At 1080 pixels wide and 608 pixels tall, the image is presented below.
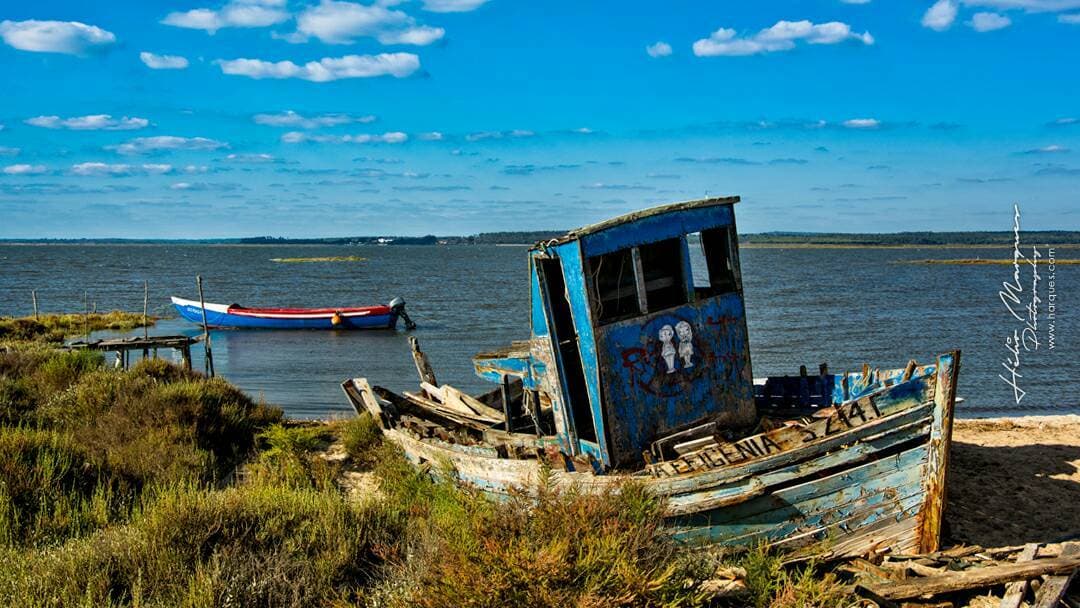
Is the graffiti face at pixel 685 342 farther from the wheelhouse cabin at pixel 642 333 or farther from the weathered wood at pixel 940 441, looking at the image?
the weathered wood at pixel 940 441

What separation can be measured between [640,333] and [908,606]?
122 inches

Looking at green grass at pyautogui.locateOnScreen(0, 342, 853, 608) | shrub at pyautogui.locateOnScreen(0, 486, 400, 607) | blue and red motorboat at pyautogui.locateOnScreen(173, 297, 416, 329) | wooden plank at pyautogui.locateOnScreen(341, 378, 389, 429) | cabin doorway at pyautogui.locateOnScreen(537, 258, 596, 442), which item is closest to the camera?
green grass at pyautogui.locateOnScreen(0, 342, 853, 608)

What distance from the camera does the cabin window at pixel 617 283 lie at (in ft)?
A: 25.1

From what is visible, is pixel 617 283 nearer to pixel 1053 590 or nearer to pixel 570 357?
pixel 570 357


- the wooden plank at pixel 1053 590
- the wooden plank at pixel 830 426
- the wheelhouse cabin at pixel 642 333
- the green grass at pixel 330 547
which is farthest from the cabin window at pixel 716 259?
the wooden plank at pixel 1053 590

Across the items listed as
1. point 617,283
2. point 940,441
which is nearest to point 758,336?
point 617,283

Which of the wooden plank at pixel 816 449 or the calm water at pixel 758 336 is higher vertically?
the wooden plank at pixel 816 449

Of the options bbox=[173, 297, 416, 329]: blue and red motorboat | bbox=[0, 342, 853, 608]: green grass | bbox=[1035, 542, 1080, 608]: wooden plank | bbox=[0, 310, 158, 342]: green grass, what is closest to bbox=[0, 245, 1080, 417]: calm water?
bbox=[173, 297, 416, 329]: blue and red motorboat

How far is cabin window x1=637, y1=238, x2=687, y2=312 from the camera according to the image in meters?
7.91

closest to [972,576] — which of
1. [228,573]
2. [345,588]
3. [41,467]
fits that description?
[345,588]

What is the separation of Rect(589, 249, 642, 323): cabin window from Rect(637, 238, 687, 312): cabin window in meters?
0.14

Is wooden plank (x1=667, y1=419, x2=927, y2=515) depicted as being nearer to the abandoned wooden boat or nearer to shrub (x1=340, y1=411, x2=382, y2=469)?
the abandoned wooden boat

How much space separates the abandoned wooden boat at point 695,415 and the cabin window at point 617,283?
16 millimetres

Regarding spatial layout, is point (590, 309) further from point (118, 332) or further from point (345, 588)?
point (118, 332)
